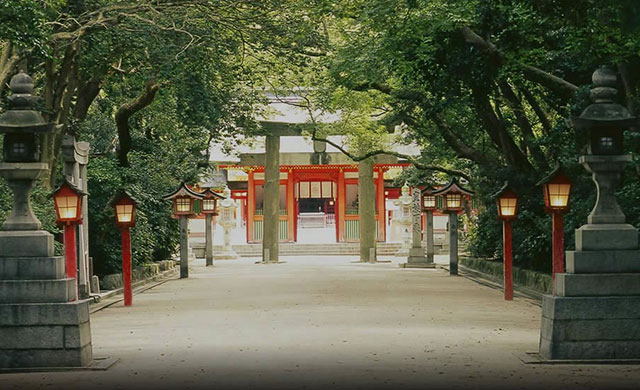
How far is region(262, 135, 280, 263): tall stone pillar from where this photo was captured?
4375 cm

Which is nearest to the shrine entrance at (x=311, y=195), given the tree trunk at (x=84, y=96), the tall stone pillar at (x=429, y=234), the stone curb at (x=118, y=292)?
the tall stone pillar at (x=429, y=234)

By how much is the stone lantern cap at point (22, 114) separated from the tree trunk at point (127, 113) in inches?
473

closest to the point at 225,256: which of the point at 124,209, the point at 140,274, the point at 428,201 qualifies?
the point at 428,201

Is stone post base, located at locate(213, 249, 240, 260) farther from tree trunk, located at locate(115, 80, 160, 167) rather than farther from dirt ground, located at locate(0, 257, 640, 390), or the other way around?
dirt ground, located at locate(0, 257, 640, 390)

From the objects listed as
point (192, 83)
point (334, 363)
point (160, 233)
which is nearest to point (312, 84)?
point (160, 233)

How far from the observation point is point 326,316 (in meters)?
18.7

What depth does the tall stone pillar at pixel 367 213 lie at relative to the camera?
43.9m

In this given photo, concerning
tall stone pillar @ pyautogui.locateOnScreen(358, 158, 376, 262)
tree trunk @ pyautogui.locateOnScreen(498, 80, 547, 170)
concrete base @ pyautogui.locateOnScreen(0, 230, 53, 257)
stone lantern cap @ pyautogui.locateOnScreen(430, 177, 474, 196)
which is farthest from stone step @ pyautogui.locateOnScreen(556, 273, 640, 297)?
tall stone pillar @ pyautogui.locateOnScreen(358, 158, 376, 262)

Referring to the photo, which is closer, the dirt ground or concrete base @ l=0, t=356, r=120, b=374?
the dirt ground

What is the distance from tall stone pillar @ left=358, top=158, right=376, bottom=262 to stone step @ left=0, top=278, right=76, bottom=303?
104ft

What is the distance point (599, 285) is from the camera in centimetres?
1250

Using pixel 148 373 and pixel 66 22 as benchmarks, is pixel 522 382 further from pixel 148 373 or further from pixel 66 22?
pixel 66 22

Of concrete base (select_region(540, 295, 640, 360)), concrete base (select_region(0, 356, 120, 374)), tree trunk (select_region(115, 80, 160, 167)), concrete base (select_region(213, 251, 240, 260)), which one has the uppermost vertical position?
tree trunk (select_region(115, 80, 160, 167))

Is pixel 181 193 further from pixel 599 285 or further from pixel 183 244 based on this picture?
pixel 599 285
